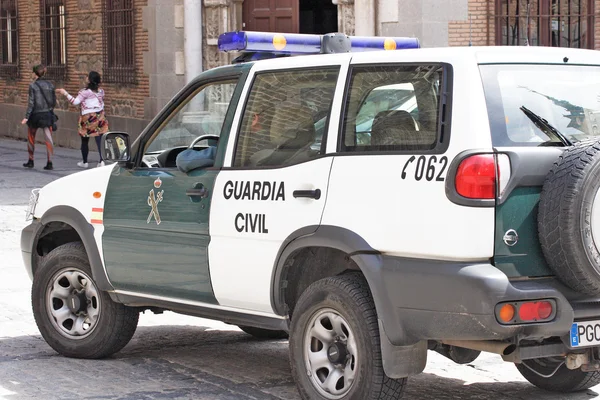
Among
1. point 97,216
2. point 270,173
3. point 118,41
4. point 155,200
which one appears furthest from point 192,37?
point 270,173

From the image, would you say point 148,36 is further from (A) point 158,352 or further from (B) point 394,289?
(B) point 394,289

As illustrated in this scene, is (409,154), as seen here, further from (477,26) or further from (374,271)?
(477,26)

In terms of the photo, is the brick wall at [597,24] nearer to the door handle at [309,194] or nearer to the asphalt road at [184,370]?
the asphalt road at [184,370]

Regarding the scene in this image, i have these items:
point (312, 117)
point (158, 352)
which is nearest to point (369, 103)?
point (312, 117)

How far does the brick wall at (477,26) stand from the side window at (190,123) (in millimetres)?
11267

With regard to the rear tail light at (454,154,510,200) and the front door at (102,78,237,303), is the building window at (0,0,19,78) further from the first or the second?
the rear tail light at (454,154,510,200)

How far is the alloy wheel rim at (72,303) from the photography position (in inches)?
285

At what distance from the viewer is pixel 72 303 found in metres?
7.30

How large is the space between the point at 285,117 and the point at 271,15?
49.4 feet

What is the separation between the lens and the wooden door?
67.6 ft

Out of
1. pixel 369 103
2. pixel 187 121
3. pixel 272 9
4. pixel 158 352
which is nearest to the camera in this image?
pixel 369 103

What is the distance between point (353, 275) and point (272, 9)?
15644 millimetres

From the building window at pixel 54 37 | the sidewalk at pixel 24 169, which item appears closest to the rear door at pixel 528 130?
the sidewalk at pixel 24 169

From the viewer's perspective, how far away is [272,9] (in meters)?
20.9
